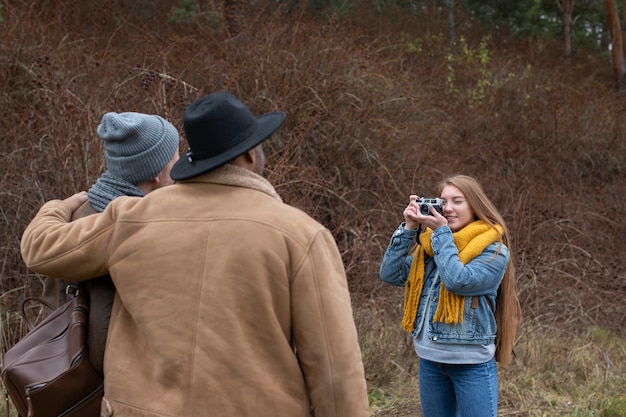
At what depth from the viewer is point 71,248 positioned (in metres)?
2.07

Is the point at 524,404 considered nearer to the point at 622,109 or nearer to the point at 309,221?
the point at 309,221

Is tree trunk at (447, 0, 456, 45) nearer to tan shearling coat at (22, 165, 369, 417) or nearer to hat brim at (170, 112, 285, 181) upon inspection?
hat brim at (170, 112, 285, 181)

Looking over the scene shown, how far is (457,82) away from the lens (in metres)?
14.3

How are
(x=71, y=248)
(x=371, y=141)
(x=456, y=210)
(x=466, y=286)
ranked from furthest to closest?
(x=371, y=141) < (x=456, y=210) < (x=466, y=286) < (x=71, y=248)

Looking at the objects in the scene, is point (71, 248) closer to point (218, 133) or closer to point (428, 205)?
point (218, 133)

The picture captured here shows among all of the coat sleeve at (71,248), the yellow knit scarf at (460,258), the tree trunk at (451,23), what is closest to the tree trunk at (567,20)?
the tree trunk at (451,23)

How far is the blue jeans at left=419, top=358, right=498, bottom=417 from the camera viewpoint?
3080 mm

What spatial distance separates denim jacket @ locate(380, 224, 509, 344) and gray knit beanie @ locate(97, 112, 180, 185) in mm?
1326

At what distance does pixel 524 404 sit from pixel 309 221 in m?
3.30

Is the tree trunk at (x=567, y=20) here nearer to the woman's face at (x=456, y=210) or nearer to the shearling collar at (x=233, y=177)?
the woman's face at (x=456, y=210)

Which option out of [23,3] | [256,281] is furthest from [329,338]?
[23,3]

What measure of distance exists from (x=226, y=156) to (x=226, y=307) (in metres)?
0.43

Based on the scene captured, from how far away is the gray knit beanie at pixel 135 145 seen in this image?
2.39 m

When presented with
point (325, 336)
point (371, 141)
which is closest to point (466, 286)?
point (325, 336)
